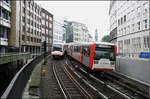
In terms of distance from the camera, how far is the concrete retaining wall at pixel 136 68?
35.7ft

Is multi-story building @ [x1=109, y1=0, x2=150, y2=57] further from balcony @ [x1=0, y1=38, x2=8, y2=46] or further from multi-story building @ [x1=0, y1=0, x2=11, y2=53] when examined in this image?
multi-story building @ [x1=0, y1=0, x2=11, y2=53]

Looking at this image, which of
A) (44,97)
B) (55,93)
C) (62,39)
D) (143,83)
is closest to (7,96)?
(44,97)

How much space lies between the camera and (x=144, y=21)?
82.3 feet

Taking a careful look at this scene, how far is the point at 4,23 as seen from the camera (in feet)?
92.3

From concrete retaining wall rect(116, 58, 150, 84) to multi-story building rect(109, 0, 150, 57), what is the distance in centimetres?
600

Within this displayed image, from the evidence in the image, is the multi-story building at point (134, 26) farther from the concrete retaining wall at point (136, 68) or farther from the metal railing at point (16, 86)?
the metal railing at point (16, 86)

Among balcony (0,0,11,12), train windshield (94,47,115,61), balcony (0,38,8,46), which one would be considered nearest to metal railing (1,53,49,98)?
train windshield (94,47,115,61)

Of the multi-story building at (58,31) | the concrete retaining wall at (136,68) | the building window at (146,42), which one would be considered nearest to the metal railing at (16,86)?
the concrete retaining wall at (136,68)

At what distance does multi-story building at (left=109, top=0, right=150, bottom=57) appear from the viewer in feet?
79.5

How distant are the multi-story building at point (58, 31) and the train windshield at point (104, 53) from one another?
70.6 metres

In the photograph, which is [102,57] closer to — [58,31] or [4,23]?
[4,23]

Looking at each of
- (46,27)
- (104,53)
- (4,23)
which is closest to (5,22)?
(4,23)

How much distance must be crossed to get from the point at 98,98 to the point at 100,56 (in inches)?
191

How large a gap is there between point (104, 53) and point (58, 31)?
76258 millimetres
